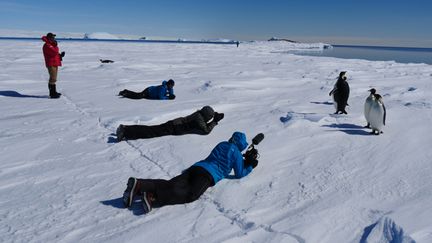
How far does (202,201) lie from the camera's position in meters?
2.99

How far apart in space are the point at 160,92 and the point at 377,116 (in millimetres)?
3942

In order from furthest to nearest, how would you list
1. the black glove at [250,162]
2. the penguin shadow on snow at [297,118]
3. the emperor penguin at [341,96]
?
the emperor penguin at [341,96]
the penguin shadow on snow at [297,118]
the black glove at [250,162]

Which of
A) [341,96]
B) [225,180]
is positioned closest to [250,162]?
[225,180]

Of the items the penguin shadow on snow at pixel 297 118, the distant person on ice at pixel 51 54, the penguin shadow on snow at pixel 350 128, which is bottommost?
the penguin shadow on snow at pixel 350 128

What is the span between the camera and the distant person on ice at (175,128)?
4.54m

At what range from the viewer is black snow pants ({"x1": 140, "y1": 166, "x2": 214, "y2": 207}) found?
2844mm

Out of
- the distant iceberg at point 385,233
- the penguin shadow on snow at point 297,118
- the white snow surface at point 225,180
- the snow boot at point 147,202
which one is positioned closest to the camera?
the distant iceberg at point 385,233

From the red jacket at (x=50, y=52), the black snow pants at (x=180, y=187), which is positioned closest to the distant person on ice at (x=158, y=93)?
the red jacket at (x=50, y=52)

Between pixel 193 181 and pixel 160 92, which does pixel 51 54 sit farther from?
pixel 193 181

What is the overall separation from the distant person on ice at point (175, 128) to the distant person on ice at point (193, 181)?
146cm

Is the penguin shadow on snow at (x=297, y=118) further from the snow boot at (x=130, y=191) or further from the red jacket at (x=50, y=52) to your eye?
the red jacket at (x=50, y=52)

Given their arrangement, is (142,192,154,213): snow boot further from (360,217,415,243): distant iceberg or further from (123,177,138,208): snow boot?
(360,217,415,243): distant iceberg

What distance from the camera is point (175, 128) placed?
478 cm

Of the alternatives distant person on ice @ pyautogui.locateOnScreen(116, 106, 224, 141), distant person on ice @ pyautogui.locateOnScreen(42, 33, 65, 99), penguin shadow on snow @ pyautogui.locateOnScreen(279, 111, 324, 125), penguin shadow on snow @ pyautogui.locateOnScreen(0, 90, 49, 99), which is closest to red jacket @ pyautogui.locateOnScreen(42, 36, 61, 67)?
distant person on ice @ pyautogui.locateOnScreen(42, 33, 65, 99)
